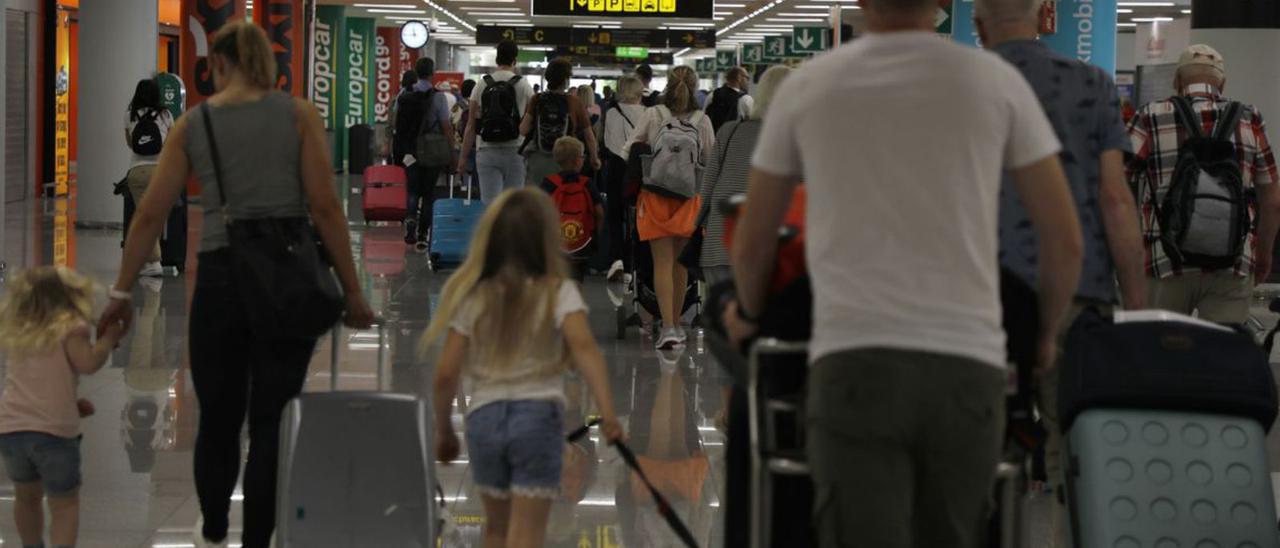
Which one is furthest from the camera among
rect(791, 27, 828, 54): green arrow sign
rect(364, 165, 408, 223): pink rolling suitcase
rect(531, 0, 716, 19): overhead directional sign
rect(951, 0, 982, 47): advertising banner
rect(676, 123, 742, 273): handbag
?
rect(791, 27, 828, 54): green arrow sign

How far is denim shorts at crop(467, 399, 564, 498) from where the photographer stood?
162 inches

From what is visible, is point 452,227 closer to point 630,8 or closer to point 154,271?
point 154,271

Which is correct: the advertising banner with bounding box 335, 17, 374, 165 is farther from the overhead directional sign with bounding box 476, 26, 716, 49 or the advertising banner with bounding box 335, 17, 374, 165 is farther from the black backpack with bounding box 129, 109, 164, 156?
the black backpack with bounding box 129, 109, 164, 156

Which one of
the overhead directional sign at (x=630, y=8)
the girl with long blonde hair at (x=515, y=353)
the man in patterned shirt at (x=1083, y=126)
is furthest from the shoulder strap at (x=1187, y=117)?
the overhead directional sign at (x=630, y=8)

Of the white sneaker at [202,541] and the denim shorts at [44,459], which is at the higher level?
the denim shorts at [44,459]

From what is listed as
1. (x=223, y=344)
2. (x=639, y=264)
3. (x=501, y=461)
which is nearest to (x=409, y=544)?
(x=501, y=461)

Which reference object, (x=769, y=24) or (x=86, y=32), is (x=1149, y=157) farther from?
(x=769, y=24)

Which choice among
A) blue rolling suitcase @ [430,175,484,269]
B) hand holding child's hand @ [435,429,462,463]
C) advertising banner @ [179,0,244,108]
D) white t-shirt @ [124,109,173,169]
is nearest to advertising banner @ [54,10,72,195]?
advertising banner @ [179,0,244,108]

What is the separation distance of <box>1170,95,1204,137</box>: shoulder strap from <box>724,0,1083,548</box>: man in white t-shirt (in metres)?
3.26

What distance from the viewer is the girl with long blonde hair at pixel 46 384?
180 inches

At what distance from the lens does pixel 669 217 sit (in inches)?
363

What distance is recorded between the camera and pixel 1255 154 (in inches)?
243

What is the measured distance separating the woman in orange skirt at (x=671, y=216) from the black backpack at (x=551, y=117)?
196cm

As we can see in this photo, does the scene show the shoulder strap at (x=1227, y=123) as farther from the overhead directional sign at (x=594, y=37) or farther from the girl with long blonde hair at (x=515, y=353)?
the overhead directional sign at (x=594, y=37)
